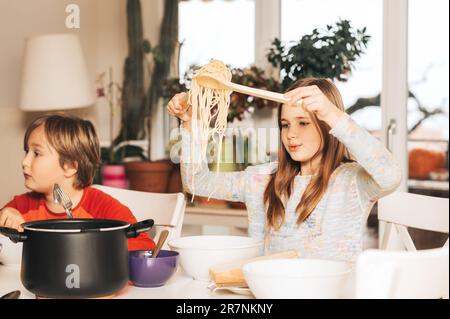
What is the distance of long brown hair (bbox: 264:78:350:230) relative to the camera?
51.8 inches

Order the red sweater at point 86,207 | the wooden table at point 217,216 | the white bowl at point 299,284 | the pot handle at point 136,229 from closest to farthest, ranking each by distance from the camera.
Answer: the white bowl at point 299,284, the pot handle at point 136,229, the red sweater at point 86,207, the wooden table at point 217,216

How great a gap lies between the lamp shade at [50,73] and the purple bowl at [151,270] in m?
1.28

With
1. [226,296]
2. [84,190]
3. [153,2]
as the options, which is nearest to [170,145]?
[153,2]

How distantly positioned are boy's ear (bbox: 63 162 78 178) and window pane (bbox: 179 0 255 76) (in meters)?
1.29

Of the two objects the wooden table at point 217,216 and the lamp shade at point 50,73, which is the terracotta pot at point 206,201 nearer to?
the wooden table at point 217,216

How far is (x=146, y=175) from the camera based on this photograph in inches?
101

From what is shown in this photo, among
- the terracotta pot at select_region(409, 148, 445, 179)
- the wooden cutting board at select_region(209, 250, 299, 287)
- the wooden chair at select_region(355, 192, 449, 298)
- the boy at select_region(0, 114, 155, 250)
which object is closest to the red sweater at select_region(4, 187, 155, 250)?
the boy at select_region(0, 114, 155, 250)

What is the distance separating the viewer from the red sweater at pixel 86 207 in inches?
52.9

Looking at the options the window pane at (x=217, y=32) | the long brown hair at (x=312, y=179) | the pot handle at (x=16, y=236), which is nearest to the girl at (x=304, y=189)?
the long brown hair at (x=312, y=179)

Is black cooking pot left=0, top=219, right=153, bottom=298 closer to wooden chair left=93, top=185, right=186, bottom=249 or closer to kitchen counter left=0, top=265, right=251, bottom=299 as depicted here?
kitchen counter left=0, top=265, right=251, bottom=299

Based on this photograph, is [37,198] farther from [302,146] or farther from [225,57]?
[225,57]

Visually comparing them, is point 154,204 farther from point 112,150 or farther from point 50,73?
point 112,150

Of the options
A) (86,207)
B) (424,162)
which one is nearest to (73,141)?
(86,207)
